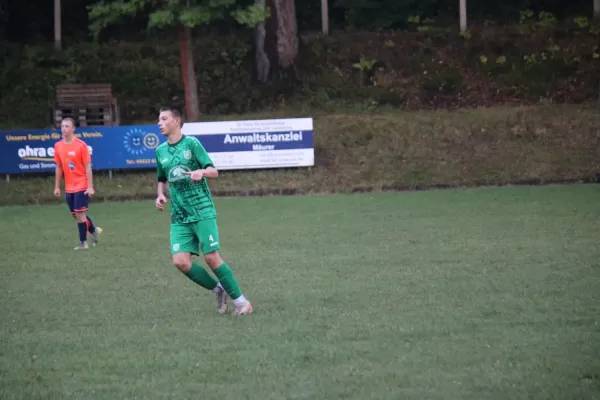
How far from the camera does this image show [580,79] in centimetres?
2945

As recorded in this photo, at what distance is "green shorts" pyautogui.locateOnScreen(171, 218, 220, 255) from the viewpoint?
838 centimetres

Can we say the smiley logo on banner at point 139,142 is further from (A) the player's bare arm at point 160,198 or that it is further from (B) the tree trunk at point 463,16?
(A) the player's bare arm at point 160,198

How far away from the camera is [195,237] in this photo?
857 cm

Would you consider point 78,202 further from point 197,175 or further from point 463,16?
point 463,16

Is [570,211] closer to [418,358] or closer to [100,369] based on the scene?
[418,358]

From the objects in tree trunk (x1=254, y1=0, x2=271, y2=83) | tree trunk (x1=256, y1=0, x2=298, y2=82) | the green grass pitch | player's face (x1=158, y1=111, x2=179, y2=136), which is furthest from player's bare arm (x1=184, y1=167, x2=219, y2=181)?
tree trunk (x1=254, y1=0, x2=271, y2=83)

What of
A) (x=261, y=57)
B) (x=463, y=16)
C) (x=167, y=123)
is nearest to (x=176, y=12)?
(x=261, y=57)

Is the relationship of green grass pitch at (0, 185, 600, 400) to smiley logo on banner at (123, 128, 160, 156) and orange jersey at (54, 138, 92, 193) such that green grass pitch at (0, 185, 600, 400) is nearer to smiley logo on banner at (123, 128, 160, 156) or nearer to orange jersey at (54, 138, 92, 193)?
orange jersey at (54, 138, 92, 193)

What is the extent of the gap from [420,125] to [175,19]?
24.3ft

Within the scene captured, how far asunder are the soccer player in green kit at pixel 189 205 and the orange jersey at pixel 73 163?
18.6 feet

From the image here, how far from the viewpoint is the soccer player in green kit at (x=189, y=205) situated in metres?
8.38

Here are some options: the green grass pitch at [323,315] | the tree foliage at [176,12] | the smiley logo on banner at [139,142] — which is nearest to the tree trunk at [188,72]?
the tree foliage at [176,12]

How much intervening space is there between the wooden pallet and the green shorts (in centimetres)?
1829

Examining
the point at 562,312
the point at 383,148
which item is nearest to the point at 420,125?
the point at 383,148
